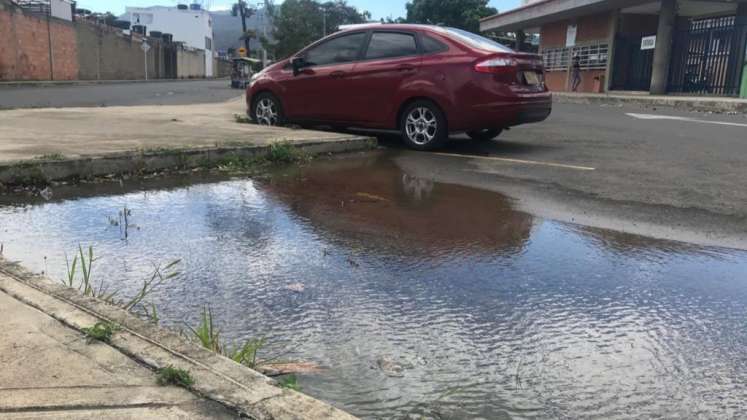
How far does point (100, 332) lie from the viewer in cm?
238

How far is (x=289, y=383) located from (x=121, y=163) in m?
4.43

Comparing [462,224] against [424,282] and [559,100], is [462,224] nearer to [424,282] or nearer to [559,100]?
[424,282]

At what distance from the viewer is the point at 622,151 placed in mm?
8297

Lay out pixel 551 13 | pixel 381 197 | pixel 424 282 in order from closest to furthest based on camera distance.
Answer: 1. pixel 424 282
2. pixel 381 197
3. pixel 551 13

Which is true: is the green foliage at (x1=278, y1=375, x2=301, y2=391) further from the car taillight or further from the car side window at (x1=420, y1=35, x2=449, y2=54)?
the car side window at (x1=420, y1=35, x2=449, y2=54)

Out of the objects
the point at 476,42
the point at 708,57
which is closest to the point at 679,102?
the point at 708,57

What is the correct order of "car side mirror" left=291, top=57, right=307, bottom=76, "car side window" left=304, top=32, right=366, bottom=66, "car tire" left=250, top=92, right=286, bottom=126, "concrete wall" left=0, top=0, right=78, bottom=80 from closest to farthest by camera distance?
"car side window" left=304, top=32, right=366, bottom=66, "car side mirror" left=291, top=57, right=307, bottom=76, "car tire" left=250, top=92, right=286, bottom=126, "concrete wall" left=0, top=0, right=78, bottom=80

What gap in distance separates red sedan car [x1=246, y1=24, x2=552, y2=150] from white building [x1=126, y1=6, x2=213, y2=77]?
86440 mm

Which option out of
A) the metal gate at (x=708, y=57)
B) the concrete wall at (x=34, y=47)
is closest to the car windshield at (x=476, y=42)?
the metal gate at (x=708, y=57)

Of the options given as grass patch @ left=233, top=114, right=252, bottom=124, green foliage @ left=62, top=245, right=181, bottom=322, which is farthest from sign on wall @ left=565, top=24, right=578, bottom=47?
green foliage @ left=62, top=245, right=181, bottom=322

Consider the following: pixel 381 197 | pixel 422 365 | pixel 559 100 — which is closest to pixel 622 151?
pixel 381 197

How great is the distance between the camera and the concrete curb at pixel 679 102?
18.0 meters

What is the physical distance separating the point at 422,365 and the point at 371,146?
608 cm

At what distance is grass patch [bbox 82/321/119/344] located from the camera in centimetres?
237
